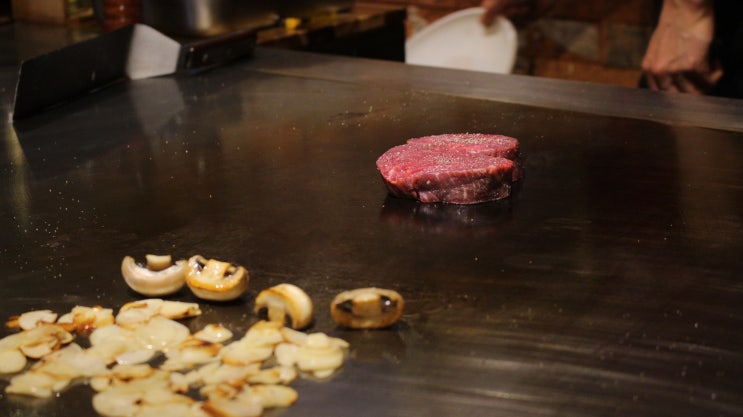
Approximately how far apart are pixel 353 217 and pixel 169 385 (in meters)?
0.61

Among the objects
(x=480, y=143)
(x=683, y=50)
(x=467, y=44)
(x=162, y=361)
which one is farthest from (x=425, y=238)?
(x=467, y=44)

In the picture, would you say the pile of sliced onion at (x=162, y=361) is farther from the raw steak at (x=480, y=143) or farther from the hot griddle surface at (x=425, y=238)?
the raw steak at (x=480, y=143)

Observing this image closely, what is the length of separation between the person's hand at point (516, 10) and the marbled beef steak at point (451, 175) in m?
2.11

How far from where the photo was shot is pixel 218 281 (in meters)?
1.37

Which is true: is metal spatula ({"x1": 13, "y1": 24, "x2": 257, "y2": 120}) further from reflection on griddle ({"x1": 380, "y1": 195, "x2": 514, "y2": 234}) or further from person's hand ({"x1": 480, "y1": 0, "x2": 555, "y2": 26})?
person's hand ({"x1": 480, "y1": 0, "x2": 555, "y2": 26})

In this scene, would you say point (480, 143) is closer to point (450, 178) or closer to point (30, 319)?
point (450, 178)

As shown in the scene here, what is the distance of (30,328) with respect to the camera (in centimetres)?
133

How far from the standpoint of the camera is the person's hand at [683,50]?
3.17 metres

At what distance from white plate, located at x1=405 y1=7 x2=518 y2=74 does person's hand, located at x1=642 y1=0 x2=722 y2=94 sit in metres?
0.66

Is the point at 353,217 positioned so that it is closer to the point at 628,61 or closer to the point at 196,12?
the point at 196,12

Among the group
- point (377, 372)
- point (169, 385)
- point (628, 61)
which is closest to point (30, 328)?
point (169, 385)

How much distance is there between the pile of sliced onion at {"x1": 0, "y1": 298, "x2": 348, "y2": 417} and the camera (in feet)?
3.71

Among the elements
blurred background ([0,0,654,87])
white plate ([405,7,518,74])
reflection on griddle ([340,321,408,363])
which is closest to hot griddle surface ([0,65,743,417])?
reflection on griddle ([340,321,408,363])

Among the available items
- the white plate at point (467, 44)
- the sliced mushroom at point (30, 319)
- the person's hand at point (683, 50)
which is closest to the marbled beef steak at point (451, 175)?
the sliced mushroom at point (30, 319)
